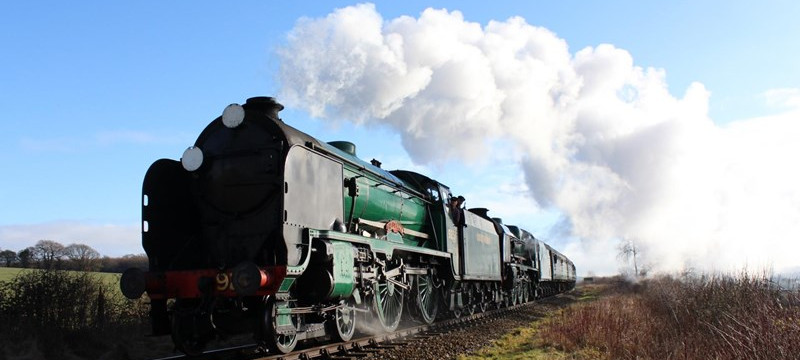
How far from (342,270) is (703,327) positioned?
6.11 meters

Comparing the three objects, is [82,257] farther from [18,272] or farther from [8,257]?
[8,257]

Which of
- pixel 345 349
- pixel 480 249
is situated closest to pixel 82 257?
pixel 345 349

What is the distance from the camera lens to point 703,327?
9539mm

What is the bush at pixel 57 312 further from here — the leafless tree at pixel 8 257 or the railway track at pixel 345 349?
the leafless tree at pixel 8 257

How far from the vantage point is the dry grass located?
5578 millimetres

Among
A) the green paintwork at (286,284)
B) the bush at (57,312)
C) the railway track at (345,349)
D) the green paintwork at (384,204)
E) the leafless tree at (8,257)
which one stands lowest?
the railway track at (345,349)

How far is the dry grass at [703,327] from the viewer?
5.58 metres

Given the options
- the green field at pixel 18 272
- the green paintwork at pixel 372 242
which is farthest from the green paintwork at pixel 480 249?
the green field at pixel 18 272

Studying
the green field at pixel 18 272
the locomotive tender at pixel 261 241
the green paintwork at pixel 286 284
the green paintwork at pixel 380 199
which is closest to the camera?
the green paintwork at pixel 286 284

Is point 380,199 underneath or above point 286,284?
above

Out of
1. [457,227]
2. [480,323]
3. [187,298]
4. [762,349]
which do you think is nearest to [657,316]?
[480,323]

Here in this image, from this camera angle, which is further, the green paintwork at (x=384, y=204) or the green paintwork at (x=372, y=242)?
the green paintwork at (x=384, y=204)

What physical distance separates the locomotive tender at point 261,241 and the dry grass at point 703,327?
11.6 ft

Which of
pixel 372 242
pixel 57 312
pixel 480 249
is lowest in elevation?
pixel 57 312
